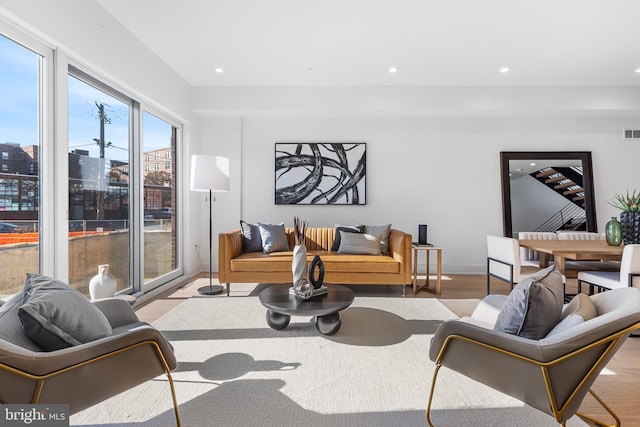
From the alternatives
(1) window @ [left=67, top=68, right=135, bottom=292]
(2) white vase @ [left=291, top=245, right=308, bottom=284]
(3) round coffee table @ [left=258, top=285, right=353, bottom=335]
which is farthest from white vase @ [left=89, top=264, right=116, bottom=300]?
(2) white vase @ [left=291, top=245, right=308, bottom=284]

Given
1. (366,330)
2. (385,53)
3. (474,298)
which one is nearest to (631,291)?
(366,330)

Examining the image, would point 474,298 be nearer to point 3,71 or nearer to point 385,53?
point 385,53

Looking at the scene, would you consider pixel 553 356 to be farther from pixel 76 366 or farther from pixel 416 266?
pixel 416 266

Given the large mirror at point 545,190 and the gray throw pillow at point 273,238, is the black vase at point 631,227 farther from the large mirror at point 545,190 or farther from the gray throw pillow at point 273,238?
the gray throw pillow at point 273,238

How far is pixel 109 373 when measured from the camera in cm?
123

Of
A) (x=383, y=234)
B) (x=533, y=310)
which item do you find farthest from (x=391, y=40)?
(x=533, y=310)

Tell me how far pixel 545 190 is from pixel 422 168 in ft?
6.33

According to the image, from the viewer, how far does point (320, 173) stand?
4898mm

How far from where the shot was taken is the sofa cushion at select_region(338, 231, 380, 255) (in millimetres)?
3971

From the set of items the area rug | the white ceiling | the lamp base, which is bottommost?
the area rug

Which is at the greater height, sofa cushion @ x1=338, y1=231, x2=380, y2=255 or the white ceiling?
the white ceiling

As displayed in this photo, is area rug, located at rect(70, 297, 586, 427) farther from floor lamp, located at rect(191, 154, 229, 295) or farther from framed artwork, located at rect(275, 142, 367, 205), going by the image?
framed artwork, located at rect(275, 142, 367, 205)

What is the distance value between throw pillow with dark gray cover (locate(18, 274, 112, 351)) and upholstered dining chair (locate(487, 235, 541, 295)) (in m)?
3.38

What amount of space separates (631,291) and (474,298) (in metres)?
2.45
